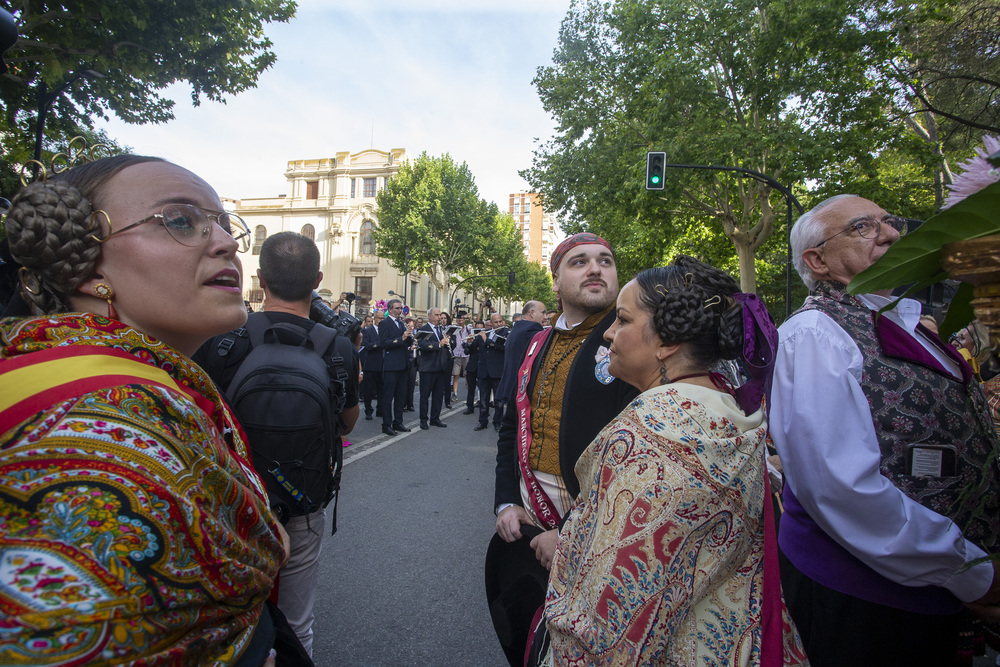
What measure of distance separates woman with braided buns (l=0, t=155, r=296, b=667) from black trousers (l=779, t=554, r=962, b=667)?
179 cm

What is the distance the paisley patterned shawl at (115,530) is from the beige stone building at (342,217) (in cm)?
4902

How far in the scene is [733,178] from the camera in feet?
62.8

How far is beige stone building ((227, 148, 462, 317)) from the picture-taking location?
5034cm

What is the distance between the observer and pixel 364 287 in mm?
50562

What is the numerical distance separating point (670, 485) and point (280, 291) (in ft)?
6.75

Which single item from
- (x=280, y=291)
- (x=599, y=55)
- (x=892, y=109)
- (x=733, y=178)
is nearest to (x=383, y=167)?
(x=599, y=55)

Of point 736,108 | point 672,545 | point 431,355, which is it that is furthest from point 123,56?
point 736,108

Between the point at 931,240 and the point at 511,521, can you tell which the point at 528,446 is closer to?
the point at 511,521

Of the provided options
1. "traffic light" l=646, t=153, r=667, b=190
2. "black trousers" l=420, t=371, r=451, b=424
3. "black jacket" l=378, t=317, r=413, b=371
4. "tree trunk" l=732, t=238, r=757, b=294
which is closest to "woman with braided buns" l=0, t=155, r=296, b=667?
"black jacket" l=378, t=317, r=413, b=371

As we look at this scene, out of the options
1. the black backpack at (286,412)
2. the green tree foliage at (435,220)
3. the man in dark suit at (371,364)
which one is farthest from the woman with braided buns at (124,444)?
the green tree foliage at (435,220)

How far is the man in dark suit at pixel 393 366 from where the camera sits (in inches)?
373

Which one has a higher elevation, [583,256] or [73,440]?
[583,256]

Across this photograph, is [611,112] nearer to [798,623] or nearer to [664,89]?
[664,89]

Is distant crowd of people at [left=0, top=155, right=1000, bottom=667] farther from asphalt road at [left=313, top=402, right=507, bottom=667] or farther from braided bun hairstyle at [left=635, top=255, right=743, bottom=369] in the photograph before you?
asphalt road at [left=313, top=402, right=507, bottom=667]
